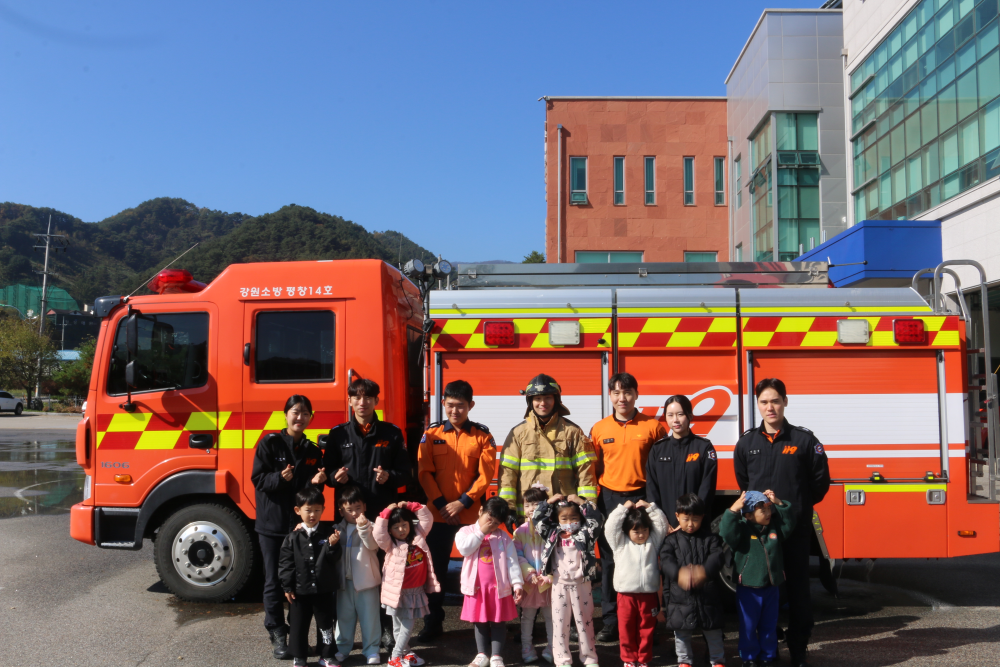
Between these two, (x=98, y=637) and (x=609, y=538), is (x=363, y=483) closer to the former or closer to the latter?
(x=609, y=538)

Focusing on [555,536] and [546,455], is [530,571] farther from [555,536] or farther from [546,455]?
[546,455]

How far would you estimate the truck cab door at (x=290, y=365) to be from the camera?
593 centimetres

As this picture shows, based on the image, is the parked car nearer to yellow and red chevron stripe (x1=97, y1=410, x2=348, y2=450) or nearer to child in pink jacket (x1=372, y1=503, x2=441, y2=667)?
yellow and red chevron stripe (x1=97, y1=410, x2=348, y2=450)

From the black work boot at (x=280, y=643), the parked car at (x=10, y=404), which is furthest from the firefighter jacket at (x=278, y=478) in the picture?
the parked car at (x=10, y=404)

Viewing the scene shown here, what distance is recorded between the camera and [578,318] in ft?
19.4

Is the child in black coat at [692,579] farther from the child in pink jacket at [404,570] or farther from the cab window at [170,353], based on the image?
the cab window at [170,353]

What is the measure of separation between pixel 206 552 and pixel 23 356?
44660 millimetres

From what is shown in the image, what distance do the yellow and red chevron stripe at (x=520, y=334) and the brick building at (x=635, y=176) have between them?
74.6ft

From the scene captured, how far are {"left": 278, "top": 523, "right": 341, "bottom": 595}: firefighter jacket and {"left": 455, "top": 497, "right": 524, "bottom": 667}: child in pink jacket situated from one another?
82cm

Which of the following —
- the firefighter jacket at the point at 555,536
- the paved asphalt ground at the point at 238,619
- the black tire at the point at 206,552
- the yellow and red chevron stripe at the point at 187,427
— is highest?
the yellow and red chevron stripe at the point at 187,427

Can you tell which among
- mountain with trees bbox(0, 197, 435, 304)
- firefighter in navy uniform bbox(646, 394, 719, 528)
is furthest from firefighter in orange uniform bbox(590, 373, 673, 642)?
mountain with trees bbox(0, 197, 435, 304)

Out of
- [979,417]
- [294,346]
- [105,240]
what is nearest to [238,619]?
[294,346]

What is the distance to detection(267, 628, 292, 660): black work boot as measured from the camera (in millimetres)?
4926

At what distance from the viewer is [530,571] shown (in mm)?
4762
